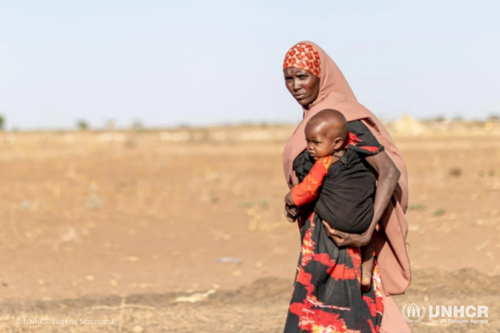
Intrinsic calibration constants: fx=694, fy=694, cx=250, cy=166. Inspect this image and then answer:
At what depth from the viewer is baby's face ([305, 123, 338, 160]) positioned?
3.28m

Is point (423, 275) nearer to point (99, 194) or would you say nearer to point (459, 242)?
point (459, 242)

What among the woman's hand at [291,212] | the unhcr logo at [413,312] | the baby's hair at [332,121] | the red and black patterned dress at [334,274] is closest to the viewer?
the baby's hair at [332,121]

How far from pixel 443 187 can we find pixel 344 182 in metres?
12.5

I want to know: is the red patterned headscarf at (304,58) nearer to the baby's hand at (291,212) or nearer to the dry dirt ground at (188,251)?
the baby's hand at (291,212)

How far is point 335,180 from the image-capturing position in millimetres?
3352

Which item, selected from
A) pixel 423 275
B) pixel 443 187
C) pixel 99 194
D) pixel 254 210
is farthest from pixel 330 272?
pixel 99 194

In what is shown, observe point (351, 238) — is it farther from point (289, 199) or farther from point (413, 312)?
point (413, 312)

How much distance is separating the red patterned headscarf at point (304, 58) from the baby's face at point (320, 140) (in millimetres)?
350

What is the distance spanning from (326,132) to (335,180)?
25 centimetres

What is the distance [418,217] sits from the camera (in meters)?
11.6

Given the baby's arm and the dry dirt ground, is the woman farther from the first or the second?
the dry dirt ground

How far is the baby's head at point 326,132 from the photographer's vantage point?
328 cm

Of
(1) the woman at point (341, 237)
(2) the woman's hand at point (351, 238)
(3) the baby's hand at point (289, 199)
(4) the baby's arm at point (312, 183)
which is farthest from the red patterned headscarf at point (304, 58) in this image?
(2) the woman's hand at point (351, 238)

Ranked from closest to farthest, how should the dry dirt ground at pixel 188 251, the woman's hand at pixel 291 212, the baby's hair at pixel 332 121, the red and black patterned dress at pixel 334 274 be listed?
the baby's hair at pixel 332 121 < the red and black patterned dress at pixel 334 274 < the woman's hand at pixel 291 212 < the dry dirt ground at pixel 188 251
